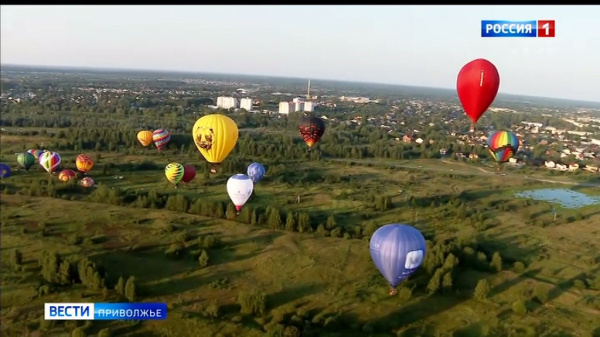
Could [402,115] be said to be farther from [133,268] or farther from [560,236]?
[133,268]

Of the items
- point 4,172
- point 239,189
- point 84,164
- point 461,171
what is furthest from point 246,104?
point 239,189

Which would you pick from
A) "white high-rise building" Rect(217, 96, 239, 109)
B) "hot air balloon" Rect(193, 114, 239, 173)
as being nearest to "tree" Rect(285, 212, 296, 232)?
"hot air balloon" Rect(193, 114, 239, 173)

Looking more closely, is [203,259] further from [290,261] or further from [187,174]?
[187,174]

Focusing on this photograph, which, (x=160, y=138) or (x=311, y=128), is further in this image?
(x=160, y=138)

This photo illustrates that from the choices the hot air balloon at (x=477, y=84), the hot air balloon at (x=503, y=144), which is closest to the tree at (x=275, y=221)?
the hot air balloon at (x=477, y=84)

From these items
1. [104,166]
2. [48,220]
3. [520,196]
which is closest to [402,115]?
[520,196]
